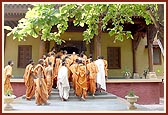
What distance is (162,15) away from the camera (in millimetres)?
6496

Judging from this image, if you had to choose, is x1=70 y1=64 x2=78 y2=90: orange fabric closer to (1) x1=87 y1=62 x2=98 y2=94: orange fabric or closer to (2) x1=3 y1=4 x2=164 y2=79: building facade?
(1) x1=87 y1=62 x2=98 y2=94: orange fabric

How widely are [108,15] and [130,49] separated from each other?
8325 millimetres

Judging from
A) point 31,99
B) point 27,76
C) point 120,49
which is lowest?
point 31,99

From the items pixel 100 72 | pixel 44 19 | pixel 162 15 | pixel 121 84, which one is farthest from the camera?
pixel 121 84

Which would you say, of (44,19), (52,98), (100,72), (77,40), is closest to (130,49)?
(77,40)

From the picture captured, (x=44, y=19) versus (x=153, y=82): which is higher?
(x=44, y=19)

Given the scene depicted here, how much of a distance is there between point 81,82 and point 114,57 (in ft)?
20.8

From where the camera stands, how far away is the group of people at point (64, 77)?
31.3 feet

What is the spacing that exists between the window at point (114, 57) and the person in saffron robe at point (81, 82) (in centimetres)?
592

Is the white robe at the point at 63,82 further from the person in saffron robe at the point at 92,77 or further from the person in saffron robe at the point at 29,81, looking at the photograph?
the person in saffron robe at the point at 92,77

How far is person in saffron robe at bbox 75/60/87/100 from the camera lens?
11.0 meters

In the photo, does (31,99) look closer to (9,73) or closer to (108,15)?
(9,73)

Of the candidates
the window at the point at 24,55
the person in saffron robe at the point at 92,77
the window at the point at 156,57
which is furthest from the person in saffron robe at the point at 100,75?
the window at the point at 156,57

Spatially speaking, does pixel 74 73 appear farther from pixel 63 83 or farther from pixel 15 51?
pixel 15 51
